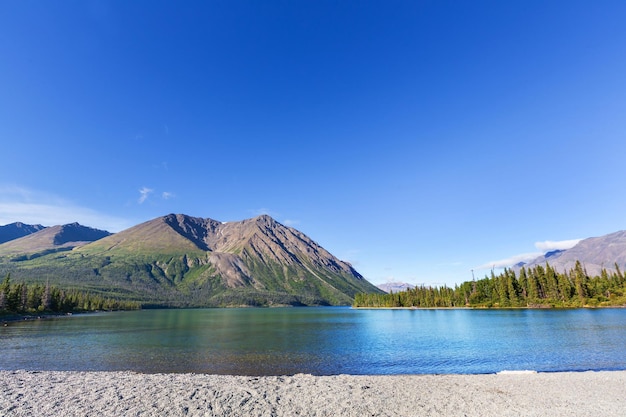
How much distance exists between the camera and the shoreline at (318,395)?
22.7m

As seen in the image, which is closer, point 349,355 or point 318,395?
point 318,395

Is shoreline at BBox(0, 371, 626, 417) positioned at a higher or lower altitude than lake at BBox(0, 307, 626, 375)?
higher

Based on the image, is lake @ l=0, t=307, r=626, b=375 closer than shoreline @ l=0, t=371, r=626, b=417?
No

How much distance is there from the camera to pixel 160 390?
2798cm

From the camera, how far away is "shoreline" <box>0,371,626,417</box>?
893 inches

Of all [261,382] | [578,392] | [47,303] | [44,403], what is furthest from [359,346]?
[47,303]

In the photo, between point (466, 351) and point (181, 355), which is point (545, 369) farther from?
point (181, 355)

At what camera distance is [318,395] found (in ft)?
88.2

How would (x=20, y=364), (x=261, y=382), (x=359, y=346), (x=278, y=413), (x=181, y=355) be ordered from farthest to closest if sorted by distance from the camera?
1. (x=359, y=346)
2. (x=181, y=355)
3. (x=20, y=364)
4. (x=261, y=382)
5. (x=278, y=413)

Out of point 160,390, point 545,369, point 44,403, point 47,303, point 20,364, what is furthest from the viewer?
point 47,303

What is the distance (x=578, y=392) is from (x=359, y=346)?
40.5 metres

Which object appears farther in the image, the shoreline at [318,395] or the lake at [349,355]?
the lake at [349,355]

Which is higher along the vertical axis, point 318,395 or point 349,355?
point 318,395

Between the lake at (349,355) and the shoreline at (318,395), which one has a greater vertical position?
Answer: the shoreline at (318,395)
